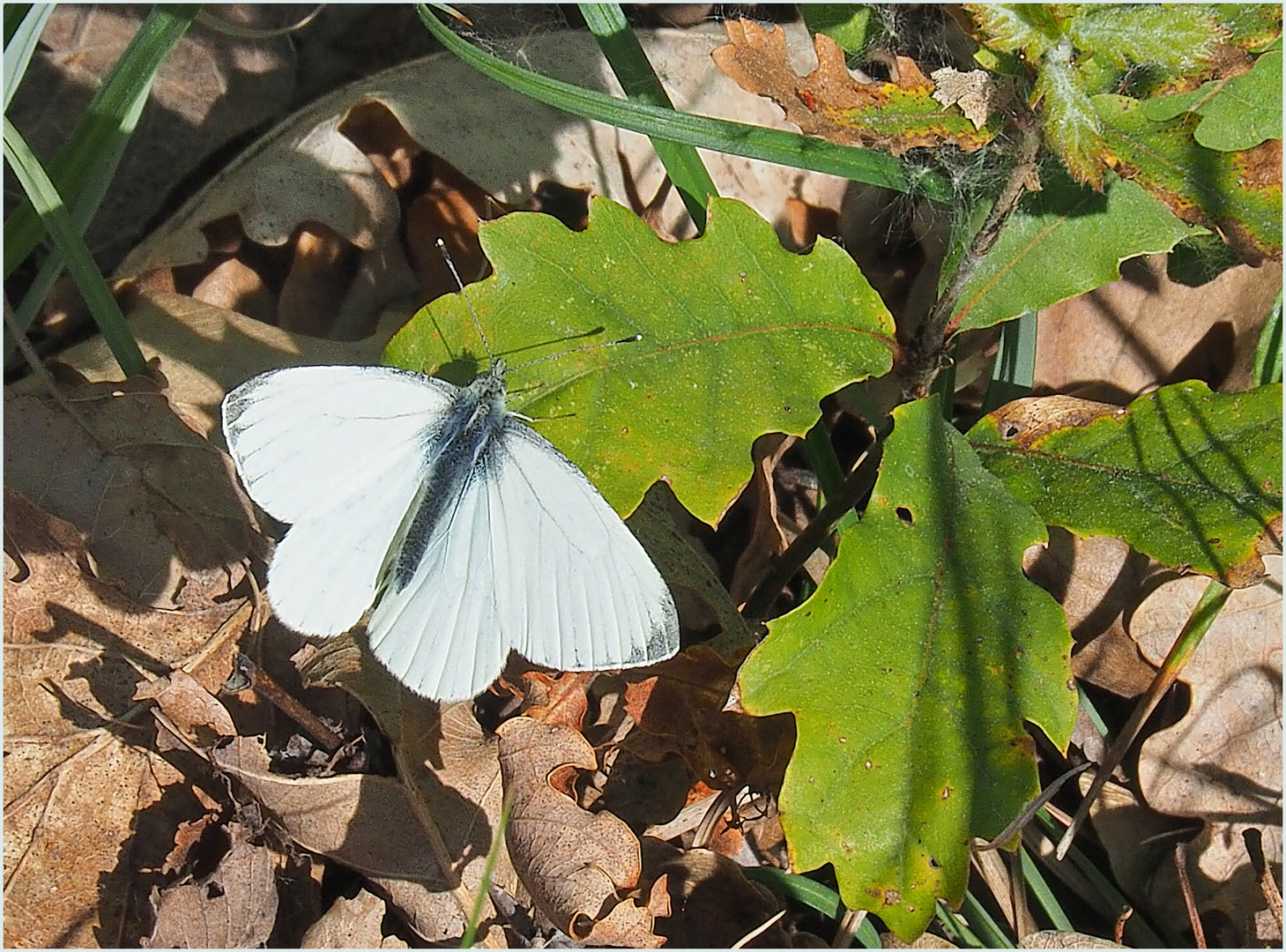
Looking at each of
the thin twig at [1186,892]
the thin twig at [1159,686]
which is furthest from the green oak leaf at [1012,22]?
the thin twig at [1186,892]

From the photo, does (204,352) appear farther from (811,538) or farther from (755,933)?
(755,933)

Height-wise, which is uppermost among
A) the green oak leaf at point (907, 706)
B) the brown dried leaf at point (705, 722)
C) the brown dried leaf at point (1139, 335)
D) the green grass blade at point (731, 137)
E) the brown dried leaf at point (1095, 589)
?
A: the green grass blade at point (731, 137)

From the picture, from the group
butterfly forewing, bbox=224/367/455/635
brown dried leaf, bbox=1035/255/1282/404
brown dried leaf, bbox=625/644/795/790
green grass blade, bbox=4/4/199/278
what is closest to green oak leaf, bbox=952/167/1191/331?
brown dried leaf, bbox=1035/255/1282/404

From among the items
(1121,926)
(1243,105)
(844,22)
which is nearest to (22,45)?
(844,22)

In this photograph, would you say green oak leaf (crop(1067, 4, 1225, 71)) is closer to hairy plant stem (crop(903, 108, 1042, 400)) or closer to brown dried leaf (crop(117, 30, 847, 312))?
hairy plant stem (crop(903, 108, 1042, 400))

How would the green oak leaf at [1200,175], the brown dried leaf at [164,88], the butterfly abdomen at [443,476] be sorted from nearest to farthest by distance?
the green oak leaf at [1200,175], the butterfly abdomen at [443,476], the brown dried leaf at [164,88]

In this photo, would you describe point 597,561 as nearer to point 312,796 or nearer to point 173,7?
point 312,796

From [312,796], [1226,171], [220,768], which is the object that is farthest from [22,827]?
[1226,171]

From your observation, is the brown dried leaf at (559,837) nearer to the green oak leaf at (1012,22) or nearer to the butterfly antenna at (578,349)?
the butterfly antenna at (578,349)
